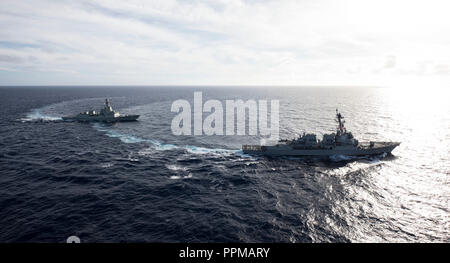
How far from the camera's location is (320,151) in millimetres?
68562

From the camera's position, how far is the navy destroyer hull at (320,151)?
68.0 m

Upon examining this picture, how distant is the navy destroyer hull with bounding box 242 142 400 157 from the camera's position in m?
68.0

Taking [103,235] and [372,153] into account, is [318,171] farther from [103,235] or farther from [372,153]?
[103,235]

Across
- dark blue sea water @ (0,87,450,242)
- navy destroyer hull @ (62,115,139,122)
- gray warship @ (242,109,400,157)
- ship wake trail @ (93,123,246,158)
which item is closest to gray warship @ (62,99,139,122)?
navy destroyer hull @ (62,115,139,122)

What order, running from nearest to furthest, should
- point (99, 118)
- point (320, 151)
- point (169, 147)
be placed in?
point (320, 151), point (169, 147), point (99, 118)

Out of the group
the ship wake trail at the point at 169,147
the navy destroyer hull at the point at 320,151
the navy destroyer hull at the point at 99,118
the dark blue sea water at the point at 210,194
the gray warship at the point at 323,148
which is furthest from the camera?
the navy destroyer hull at the point at 99,118

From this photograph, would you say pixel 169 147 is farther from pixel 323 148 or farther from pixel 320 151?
pixel 323 148

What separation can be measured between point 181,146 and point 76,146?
32.9 m

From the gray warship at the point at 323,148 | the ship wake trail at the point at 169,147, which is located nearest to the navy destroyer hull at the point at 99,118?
the ship wake trail at the point at 169,147

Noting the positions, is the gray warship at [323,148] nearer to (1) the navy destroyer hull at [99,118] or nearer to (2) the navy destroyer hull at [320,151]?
(2) the navy destroyer hull at [320,151]

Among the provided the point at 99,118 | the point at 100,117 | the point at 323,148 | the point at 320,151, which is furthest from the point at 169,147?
the point at 99,118
